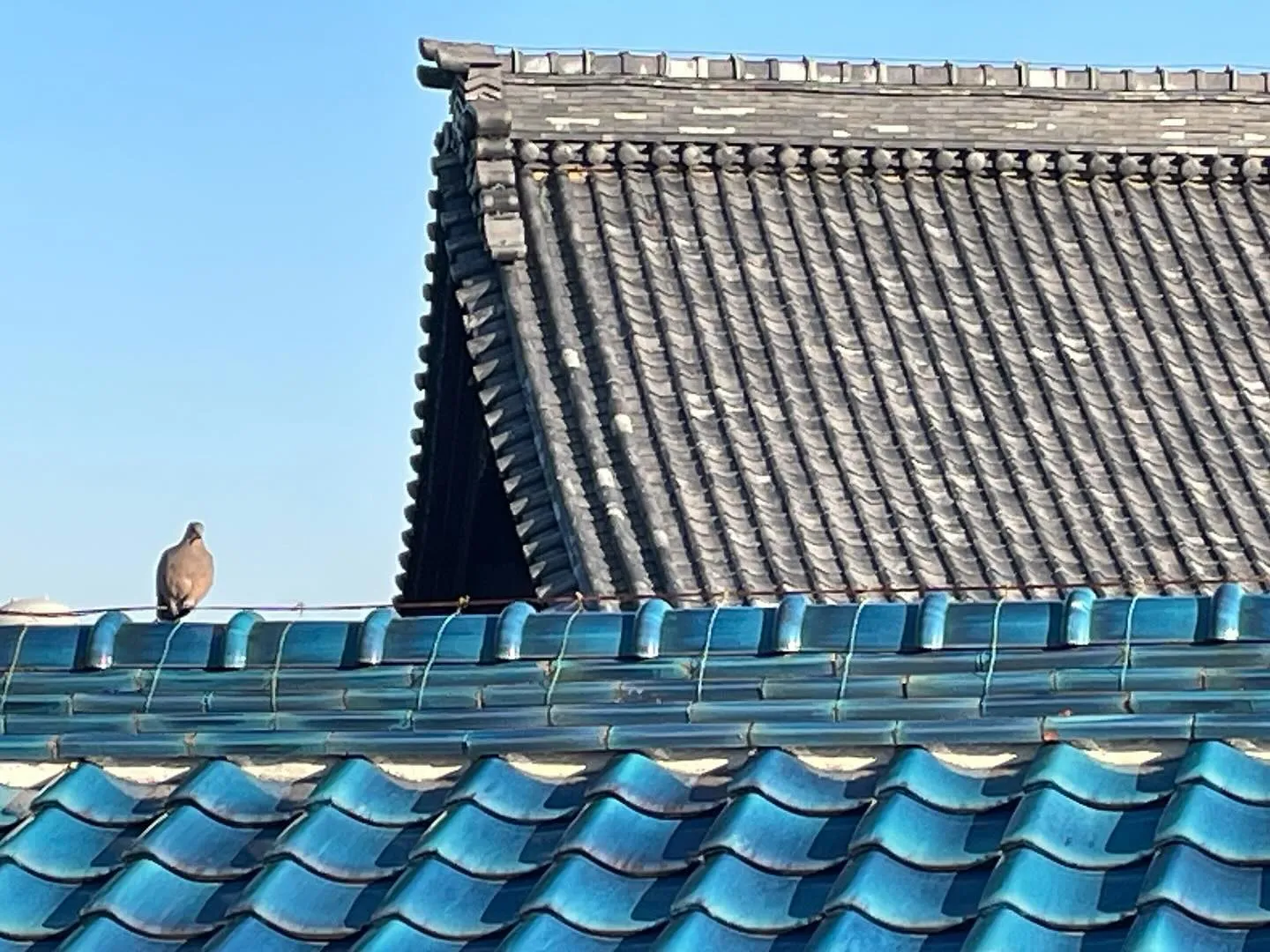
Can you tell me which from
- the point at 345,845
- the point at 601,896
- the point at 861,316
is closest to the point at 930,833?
the point at 601,896

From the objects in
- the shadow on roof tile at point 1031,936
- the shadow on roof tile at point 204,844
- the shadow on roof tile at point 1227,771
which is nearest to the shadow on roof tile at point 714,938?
the shadow on roof tile at point 1031,936

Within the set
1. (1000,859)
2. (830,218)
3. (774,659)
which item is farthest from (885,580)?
(1000,859)

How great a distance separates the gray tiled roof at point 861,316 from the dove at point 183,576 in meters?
2.00

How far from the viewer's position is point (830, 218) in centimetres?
1134

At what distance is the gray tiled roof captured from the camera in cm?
934

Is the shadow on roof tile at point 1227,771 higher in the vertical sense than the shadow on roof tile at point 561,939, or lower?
higher

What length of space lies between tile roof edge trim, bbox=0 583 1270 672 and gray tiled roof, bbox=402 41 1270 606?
13.7ft

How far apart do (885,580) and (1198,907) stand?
559 centimetres

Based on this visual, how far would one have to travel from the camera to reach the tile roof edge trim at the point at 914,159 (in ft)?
36.7

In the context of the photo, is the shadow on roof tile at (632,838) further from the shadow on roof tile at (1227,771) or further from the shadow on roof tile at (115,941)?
the shadow on roof tile at (1227,771)

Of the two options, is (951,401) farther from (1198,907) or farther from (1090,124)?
(1198,907)

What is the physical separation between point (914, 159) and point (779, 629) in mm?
7625

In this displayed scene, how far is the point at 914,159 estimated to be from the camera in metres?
11.6

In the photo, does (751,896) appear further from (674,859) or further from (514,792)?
(514,792)
